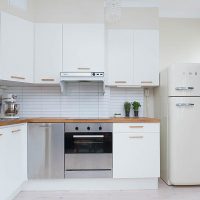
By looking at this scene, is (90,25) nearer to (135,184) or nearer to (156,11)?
(156,11)

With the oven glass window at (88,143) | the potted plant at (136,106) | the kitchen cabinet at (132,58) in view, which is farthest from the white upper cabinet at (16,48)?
the potted plant at (136,106)

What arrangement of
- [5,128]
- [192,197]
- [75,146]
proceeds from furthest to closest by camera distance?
[75,146] < [192,197] < [5,128]

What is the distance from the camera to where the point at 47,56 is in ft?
9.55

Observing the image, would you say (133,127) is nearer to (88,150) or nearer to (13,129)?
(88,150)

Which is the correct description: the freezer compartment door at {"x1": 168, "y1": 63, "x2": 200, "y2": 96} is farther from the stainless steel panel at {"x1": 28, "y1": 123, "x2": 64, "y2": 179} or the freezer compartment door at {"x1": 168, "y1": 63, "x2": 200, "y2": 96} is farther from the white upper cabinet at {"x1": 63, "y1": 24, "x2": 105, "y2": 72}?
the stainless steel panel at {"x1": 28, "y1": 123, "x2": 64, "y2": 179}

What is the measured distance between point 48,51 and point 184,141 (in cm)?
218

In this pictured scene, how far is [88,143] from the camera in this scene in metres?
2.61

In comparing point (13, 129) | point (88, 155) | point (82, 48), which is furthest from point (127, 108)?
point (13, 129)

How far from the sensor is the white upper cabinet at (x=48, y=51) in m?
2.91

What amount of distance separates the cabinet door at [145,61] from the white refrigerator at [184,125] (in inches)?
16.9

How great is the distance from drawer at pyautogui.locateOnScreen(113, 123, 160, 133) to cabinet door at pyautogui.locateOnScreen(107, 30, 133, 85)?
75 centimetres

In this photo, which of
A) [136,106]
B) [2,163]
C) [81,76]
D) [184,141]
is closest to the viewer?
[2,163]

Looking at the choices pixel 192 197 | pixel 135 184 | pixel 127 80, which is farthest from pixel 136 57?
pixel 192 197

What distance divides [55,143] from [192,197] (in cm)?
174
